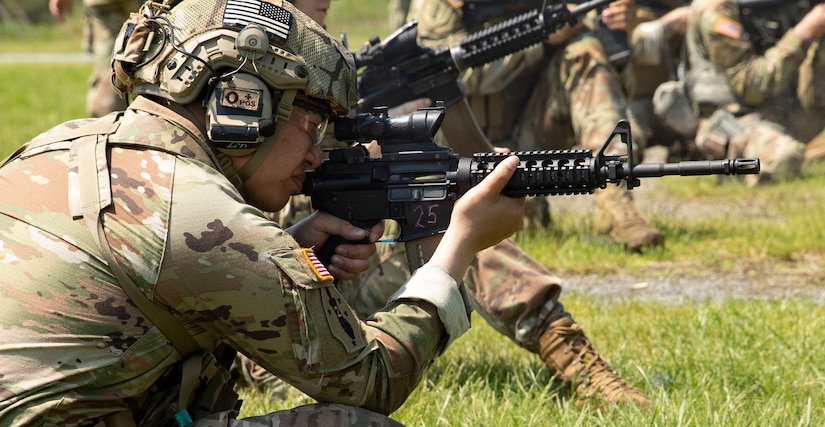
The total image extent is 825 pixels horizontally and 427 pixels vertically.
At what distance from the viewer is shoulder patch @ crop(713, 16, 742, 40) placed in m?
8.82

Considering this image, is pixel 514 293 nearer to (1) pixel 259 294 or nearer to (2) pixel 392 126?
(2) pixel 392 126

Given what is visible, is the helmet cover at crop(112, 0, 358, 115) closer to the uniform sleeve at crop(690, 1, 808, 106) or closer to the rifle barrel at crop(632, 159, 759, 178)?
the rifle barrel at crop(632, 159, 759, 178)

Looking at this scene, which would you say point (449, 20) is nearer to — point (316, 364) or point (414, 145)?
point (414, 145)

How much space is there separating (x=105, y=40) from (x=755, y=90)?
5255 mm

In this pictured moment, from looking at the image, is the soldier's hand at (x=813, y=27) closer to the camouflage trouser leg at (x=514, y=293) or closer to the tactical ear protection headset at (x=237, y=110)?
the camouflage trouser leg at (x=514, y=293)

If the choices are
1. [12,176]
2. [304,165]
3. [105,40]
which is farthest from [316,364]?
[105,40]

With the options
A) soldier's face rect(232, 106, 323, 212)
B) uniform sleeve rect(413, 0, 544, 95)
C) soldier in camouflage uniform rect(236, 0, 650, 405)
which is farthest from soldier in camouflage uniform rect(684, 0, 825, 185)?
soldier's face rect(232, 106, 323, 212)

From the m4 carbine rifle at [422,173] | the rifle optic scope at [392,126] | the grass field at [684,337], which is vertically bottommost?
the grass field at [684,337]

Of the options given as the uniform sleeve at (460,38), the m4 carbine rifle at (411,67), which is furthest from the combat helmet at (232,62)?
the uniform sleeve at (460,38)

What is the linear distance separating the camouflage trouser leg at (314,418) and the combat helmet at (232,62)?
63 cm

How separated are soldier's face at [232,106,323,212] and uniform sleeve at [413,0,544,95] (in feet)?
11.9

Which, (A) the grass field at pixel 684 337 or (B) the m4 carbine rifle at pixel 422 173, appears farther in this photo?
(A) the grass field at pixel 684 337

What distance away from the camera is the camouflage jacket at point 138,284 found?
230 cm

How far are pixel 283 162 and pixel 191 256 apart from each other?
17.5 inches
